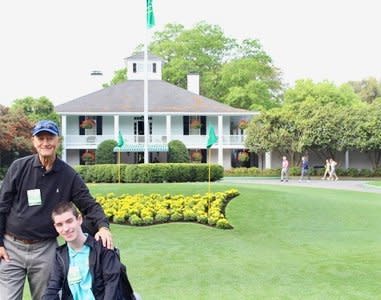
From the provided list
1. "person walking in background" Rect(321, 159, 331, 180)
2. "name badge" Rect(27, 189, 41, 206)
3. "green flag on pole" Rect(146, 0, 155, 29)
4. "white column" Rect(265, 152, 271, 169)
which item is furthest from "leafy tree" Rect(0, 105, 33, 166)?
"name badge" Rect(27, 189, 41, 206)

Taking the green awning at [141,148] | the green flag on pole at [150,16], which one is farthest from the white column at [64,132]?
the green flag on pole at [150,16]

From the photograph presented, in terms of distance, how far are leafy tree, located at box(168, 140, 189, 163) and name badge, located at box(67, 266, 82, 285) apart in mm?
42043

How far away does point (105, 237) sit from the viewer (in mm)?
4547

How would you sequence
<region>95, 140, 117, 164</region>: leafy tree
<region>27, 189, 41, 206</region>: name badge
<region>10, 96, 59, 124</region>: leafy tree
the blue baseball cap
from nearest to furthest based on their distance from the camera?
the blue baseball cap
<region>27, 189, 41, 206</region>: name badge
<region>95, 140, 117, 164</region>: leafy tree
<region>10, 96, 59, 124</region>: leafy tree

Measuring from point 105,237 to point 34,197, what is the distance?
627 mm

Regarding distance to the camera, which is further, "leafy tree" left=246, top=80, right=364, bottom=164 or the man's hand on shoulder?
"leafy tree" left=246, top=80, right=364, bottom=164

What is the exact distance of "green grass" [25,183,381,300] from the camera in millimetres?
8227

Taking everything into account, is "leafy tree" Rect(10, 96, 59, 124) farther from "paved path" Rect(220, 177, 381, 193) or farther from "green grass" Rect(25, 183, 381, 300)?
"green grass" Rect(25, 183, 381, 300)

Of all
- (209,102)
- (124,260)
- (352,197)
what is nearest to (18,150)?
(209,102)

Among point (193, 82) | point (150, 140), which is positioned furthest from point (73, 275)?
point (193, 82)

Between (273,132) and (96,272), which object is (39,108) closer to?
(273,132)

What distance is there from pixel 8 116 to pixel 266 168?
64.0 feet

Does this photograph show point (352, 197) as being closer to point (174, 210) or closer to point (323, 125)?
point (174, 210)

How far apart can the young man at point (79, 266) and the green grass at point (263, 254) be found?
137 inches
